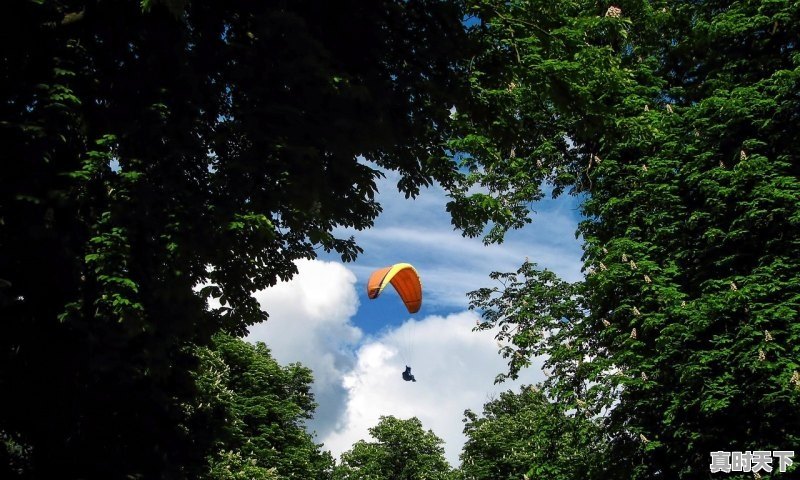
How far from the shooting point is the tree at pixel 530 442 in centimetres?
1741

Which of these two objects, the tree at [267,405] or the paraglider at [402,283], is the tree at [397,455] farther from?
the paraglider at [402,283]

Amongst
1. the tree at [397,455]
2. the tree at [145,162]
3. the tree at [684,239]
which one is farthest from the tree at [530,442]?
the tree at [145,162]

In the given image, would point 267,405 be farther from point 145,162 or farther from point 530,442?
point 145,162

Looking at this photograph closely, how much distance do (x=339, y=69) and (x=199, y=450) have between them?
7.04 meters

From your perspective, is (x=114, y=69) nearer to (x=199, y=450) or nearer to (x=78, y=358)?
(x=78, y=358)

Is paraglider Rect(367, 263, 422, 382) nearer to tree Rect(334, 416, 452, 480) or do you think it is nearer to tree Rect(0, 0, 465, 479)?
tree Rect(0, 0, 465, 479)

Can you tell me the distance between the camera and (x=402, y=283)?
29062 mm

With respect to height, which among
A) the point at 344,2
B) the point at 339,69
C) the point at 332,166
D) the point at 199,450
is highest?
the point at 344,2

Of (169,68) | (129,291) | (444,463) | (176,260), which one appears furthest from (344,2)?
(444,463)

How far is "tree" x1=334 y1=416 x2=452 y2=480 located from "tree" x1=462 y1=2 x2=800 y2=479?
3320 cm

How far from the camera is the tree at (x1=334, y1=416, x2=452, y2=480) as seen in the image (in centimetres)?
4991

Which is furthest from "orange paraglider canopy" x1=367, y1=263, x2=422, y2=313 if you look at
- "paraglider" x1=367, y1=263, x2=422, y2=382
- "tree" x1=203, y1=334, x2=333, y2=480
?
"tree" x1=203, y1=334, x2=333, y2=480

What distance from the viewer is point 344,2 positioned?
9766 mm

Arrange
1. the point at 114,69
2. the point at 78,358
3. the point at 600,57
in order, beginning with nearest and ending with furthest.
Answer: the point at 78,358 → the point at 114,69 → the point at 600,57
